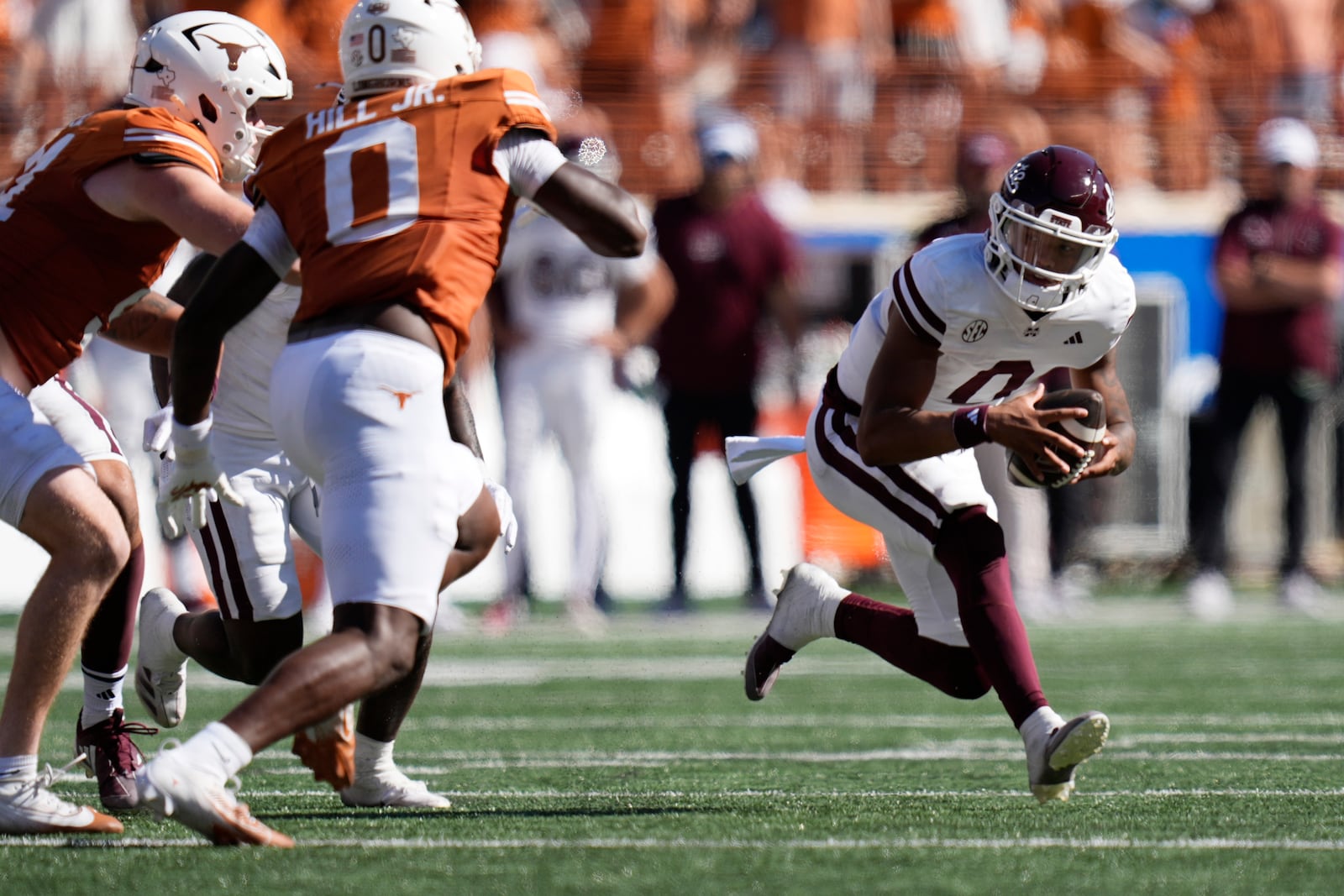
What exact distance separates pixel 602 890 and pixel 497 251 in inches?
47.9

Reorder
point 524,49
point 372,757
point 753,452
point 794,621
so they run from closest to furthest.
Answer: point 372,757 → point 753,452 → point 794,621 → point 524,49

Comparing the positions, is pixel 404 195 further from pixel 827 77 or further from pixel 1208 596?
pixel 827 77

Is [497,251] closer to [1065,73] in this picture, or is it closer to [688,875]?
[688,875]

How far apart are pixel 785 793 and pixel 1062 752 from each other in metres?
0.68

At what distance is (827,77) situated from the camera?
1288 centimetres

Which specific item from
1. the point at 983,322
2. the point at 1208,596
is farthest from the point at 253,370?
the point at 1208,596

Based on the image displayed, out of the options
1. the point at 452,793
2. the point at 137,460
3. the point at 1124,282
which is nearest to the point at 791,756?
the point at 452,793

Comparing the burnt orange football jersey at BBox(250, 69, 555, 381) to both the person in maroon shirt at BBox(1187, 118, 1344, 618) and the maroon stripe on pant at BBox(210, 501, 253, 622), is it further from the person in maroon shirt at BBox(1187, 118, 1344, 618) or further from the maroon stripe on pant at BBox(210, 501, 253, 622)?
the person in maroon shirt at BBox(1187, 118, 1344, 618)

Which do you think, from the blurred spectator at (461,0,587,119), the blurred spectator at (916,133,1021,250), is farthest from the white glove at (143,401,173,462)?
the blurred spectator at (461,0,587,119)

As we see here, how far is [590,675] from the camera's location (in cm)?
724

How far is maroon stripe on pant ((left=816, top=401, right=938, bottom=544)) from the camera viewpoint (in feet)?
14.7

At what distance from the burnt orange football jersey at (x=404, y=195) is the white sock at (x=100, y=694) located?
1.20m

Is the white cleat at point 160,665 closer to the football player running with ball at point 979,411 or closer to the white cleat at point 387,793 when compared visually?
the white cleat at point 387,793

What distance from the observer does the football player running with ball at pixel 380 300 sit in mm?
3465
